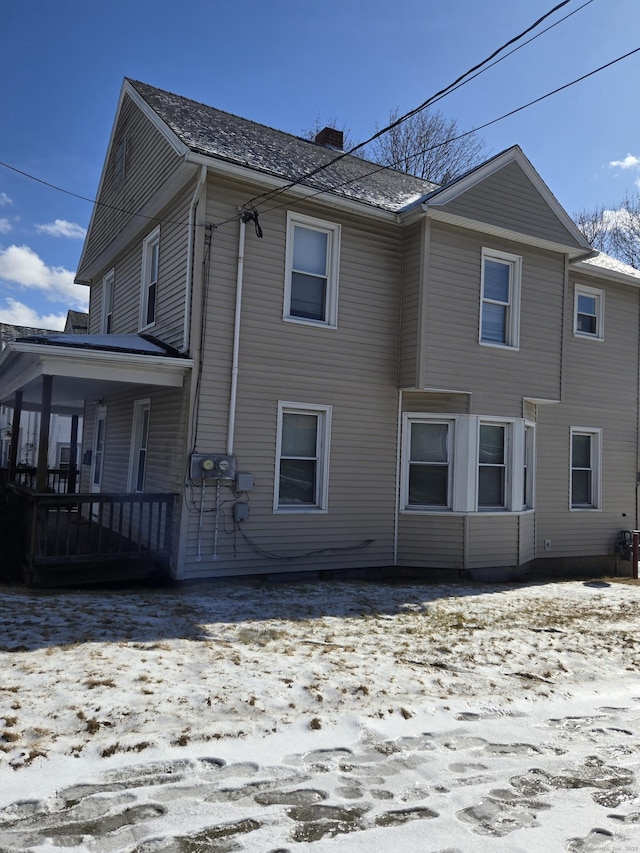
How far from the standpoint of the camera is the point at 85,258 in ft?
50.8

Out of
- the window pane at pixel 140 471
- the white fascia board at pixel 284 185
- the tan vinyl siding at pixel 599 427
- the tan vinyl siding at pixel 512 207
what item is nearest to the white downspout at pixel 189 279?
the white fascia board at pixel 284 185

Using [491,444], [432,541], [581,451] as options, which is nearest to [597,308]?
[581,451]

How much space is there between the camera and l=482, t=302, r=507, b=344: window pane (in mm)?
11328

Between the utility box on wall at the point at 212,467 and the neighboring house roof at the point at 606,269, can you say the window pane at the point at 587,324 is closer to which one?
the neighboring house roof at the point at 606,269

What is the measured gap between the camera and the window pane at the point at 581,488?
13.4 meters

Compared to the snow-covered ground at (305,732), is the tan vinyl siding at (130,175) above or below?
above

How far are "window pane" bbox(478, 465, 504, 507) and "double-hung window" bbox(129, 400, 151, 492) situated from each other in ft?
18.8

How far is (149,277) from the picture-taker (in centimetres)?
1165

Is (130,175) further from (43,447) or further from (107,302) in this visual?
(43,447)

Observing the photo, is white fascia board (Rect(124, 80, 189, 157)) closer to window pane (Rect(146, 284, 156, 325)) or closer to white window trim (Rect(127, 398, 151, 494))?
window pane (Rect(146, 284, 156, 325))

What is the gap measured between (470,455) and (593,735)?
6.20 metres

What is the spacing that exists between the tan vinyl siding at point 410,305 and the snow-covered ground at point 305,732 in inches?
166

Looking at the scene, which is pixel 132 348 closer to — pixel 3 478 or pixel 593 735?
pixel 3 478

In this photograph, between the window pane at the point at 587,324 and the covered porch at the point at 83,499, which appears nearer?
the covered porch at the point at 83,499
